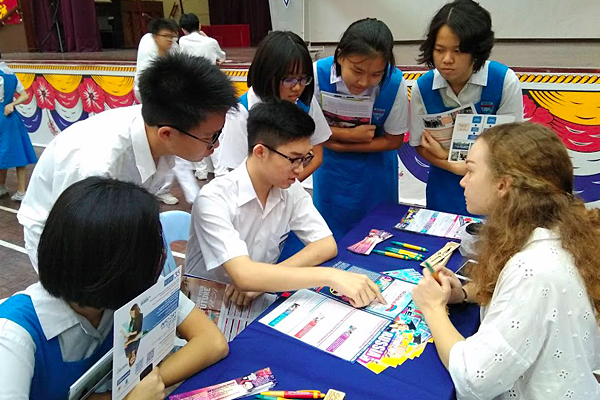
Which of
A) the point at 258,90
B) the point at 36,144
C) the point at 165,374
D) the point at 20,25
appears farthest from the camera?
the point at 20,25

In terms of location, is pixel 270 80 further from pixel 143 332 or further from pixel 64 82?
pixel 64 82

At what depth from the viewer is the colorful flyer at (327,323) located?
105 centimetres

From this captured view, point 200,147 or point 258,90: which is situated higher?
point 258,90

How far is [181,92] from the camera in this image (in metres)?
1.28

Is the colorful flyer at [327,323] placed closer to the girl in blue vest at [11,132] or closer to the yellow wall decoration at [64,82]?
the girl in blue vest at [11,132]

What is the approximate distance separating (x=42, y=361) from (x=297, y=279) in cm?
63

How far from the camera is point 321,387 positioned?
3.04ft

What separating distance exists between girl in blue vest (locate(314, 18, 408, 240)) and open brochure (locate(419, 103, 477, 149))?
0.15 metres

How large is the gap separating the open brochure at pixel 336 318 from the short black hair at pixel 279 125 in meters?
0.49

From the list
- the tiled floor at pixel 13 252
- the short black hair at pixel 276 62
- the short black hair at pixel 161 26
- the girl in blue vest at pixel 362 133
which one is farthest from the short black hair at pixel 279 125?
the short black hair at pixel 161 26

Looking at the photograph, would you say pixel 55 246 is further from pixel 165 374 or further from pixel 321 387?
pixel 321 387

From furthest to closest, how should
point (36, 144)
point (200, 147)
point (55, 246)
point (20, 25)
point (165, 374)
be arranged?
point (20, 25) < point (36, 144) < point (200, 147) < point (165, 374) < point (55, 246)

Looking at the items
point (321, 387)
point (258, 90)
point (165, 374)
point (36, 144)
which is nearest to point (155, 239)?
point (165, 374)

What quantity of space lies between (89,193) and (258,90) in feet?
3.44
